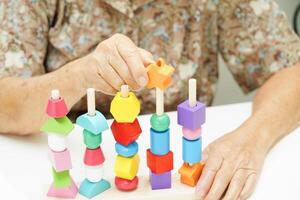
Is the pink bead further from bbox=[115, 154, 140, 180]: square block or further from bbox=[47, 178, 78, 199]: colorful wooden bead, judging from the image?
bbox=[47, 178, 78, 199]: colorful wooden bead

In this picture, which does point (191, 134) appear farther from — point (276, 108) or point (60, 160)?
point (276, 108)

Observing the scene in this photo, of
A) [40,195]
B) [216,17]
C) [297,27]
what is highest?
[216,17]

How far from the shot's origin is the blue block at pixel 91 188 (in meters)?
0.94

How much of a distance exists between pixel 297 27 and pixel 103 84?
122cm

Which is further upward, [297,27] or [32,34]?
[32,34]

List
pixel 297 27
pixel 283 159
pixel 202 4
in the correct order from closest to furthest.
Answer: pixel 283 159
pixel 202 4
pixel 297 27

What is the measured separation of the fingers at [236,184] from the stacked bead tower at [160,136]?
0.31ft

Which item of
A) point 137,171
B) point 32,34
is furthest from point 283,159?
point 32,34

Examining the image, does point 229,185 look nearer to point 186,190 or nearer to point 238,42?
point 186,190

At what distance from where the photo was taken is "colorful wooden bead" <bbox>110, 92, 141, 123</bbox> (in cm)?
88

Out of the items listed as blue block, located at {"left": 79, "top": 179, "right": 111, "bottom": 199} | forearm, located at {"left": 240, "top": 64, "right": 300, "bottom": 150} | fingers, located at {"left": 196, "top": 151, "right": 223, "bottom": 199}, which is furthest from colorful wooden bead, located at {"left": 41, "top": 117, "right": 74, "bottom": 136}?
forearm, located at {"left": 240, "top": 64, "right": 300, "bottom": 150}

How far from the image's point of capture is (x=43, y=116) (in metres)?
1.09

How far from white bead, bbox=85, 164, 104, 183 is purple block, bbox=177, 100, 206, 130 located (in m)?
0.14

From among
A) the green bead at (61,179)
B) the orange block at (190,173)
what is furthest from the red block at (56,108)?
the orange block at (190,173)
